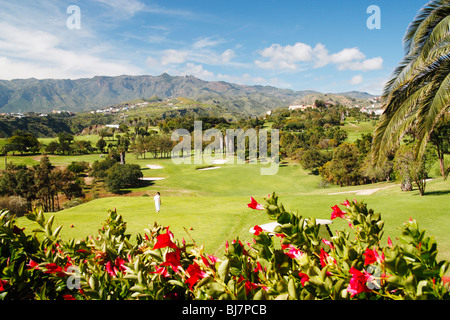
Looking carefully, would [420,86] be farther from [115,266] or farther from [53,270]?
[53,270]

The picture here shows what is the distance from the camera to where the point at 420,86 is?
7.30 meters

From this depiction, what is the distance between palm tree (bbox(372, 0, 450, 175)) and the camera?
6422 millimetres

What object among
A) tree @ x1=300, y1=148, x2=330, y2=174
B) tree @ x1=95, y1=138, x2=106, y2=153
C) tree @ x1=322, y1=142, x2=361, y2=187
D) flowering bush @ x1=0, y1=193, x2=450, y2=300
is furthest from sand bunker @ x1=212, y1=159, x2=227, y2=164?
flowering bush @ x1=0, y1=193, x2=450, y2=300

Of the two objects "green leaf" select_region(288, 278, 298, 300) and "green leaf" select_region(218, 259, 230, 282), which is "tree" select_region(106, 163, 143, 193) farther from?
"green leaf" select_region(288, 278, 298, 300)

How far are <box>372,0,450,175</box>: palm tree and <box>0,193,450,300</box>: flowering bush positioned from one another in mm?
5704

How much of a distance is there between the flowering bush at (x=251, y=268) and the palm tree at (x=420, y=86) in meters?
5.70

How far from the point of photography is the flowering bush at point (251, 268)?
1516 millimetres

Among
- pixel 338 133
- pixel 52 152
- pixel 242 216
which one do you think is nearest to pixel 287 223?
pixel 242 216

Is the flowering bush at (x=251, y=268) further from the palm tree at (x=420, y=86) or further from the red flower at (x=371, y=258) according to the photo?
the palm tree at (x=420, y=86)

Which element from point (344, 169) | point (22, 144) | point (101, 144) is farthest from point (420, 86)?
point (22, 144)

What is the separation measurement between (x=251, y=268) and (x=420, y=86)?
26.4ft

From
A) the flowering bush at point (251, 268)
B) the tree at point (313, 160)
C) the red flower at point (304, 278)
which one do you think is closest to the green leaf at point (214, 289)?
the flowering bush at point (251, 268)
